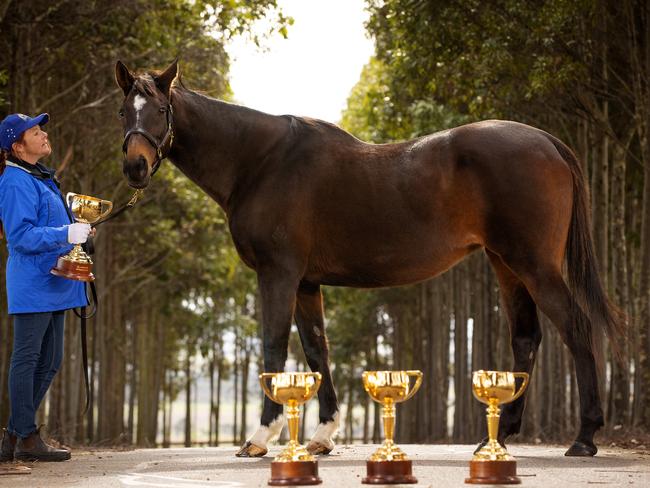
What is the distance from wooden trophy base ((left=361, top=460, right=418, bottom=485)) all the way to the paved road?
0.82 ft

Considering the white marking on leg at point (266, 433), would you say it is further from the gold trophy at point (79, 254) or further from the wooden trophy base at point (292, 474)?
the wooden trophy base at point (292, 474)

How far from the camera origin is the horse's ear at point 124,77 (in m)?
8.05

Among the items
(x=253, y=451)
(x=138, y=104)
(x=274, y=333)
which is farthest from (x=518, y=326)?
(x=138, y=104)

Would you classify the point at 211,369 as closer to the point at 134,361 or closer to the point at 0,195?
the point at 134,361

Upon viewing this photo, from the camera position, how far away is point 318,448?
27.6 ft

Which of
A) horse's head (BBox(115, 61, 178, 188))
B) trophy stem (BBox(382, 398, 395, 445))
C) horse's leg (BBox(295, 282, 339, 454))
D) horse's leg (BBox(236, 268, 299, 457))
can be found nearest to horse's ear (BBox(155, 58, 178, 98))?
horse's head (BBox(115, 61, 178, 188))

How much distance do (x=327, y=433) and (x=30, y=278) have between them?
2710 mm

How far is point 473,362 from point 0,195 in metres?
20.8

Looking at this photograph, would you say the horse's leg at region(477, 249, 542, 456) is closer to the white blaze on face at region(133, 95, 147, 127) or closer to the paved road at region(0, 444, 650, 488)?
the paved road at region(0, 444, 650, 488)

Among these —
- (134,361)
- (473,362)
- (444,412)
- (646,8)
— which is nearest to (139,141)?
(646,8)

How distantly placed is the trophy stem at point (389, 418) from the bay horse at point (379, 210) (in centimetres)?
243

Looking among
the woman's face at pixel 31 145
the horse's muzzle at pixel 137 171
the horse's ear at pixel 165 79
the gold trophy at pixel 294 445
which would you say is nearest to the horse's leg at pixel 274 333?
the horse's muzzle at pixel 137 171

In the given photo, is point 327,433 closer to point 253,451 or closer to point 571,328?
point 253,451

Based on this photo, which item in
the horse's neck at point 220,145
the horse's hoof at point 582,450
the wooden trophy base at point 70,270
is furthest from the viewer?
the horse's neck at point 220,145
